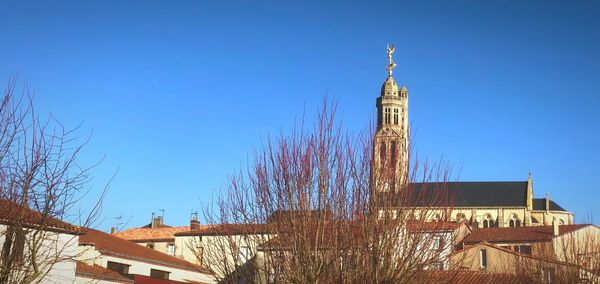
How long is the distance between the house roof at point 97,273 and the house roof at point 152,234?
22.2 meters

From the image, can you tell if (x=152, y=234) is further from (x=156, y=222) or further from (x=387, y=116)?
(x=387, y=116)

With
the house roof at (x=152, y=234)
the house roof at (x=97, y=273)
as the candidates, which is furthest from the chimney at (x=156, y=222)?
the house roof at (x=97, y=273)

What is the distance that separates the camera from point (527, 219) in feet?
312

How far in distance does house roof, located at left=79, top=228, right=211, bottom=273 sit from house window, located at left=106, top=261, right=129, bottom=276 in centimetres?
49

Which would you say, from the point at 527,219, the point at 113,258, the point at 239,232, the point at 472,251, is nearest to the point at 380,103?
the point at 527,219

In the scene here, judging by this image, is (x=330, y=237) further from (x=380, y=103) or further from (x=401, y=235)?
(x=380, y=103)

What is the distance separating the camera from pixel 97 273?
31.3 m

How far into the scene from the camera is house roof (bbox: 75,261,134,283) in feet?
98.9

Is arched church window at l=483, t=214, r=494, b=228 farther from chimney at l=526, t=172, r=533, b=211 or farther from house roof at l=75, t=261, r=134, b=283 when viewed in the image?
house roof at l=75, t=261, r=134, b=283

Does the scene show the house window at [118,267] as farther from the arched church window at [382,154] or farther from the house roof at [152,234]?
the arched church window at [382,154]

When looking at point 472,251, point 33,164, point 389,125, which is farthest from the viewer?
point 389,125

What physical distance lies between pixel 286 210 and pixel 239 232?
5.46ft

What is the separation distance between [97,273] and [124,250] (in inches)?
296

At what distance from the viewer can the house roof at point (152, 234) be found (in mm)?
56750
